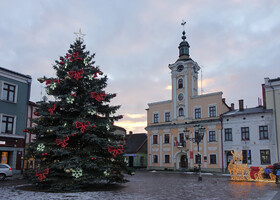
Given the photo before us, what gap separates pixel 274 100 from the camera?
108 ft

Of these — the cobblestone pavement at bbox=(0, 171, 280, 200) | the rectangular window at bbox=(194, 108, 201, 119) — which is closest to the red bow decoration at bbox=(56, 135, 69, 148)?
the cobblestone pavement at bbox=(0, 171, 280, 200)

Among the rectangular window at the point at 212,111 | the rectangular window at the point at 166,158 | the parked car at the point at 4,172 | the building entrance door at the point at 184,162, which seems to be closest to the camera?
the parked car at the point at 4,172

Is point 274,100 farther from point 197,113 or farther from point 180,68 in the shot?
point 180,68

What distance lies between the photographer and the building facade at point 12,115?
1025 inches

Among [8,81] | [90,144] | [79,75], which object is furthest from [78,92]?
[8,81]

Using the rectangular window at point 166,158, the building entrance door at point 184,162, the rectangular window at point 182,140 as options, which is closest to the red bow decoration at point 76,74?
the rectangular window at point 182,140

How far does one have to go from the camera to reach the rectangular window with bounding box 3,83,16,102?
26.5 meters

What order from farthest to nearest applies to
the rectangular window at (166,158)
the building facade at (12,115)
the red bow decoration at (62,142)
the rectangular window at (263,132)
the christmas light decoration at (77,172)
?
1. the rectangular window at (166,158)
2. the rectangular window at (263,132)
3. the building facade at (12,115)
4. the red bow decoration at (62,142)
5. the christmas light decoration at (77,172)

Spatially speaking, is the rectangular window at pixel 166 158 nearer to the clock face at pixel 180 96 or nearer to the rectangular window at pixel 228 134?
the clock face at pixel 180 96

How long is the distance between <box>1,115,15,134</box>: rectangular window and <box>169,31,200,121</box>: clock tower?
2430 cm

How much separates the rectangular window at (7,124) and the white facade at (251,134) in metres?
27.0

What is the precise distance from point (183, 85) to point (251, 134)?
12.7 metres

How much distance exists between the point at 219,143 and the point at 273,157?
7.21m

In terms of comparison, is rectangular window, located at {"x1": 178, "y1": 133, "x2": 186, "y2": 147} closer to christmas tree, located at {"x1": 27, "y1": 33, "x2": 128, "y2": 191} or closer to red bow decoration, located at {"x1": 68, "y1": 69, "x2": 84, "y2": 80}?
christmas tree, located at {"x1": 27, "y1": 33, "x2": 128, "y2": 191}
